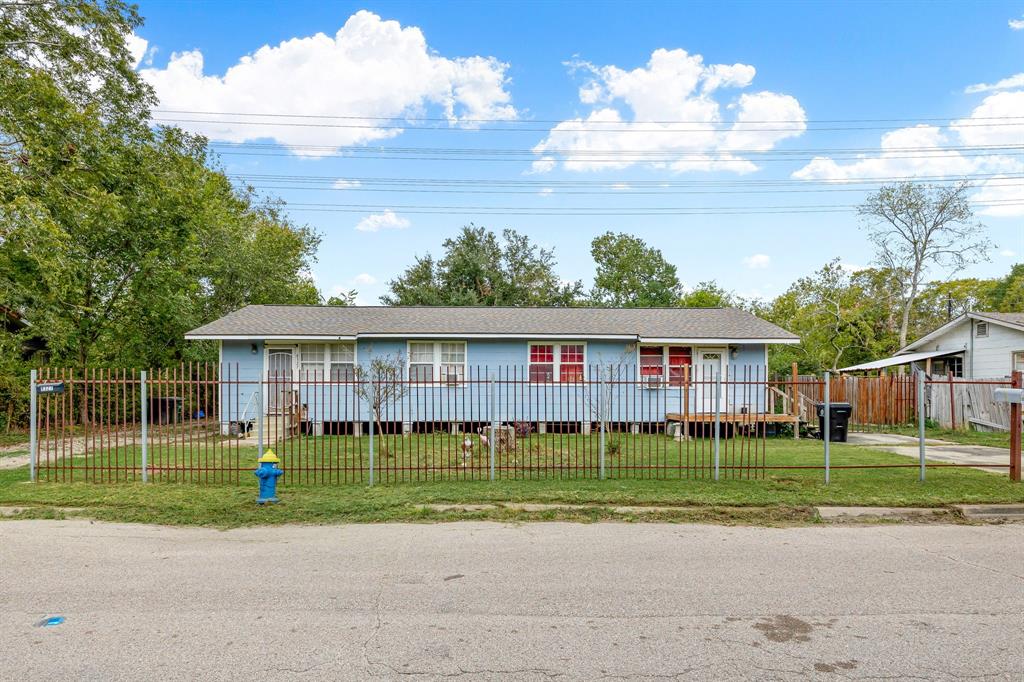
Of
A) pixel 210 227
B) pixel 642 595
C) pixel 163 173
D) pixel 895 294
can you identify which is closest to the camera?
pixel 642 595

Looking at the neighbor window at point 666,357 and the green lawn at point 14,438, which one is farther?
the neighbor window at point 666,357

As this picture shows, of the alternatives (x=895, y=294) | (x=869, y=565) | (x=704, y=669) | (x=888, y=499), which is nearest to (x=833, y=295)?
(x=895, y=294)

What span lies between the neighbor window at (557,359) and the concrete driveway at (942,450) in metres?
7.68

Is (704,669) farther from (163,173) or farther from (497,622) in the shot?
(163,173)

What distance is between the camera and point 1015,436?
9570 mm

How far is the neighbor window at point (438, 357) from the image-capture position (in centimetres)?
1762

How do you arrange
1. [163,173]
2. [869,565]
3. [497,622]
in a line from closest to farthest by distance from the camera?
1. [497,622]
2. [869,565]
3. [163,173]

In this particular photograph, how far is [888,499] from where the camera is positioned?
27.7 ft

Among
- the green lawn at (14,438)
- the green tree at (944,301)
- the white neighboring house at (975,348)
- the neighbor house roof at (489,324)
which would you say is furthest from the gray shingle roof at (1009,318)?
the green lawn at (14,438)

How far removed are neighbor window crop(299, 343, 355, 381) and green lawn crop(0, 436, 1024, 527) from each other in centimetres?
729

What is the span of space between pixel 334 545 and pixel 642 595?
11.0 feet

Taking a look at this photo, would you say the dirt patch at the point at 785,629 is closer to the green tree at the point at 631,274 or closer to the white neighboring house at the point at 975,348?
the white neighboring house at the point at 975,348

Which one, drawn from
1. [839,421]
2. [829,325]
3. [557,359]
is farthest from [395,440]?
[829,325]

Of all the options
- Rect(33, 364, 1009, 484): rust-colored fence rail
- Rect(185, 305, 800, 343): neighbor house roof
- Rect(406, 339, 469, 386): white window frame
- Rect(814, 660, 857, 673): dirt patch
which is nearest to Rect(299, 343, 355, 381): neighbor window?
Rect(33, 364, 1009, 484): rust-colored fence rail
